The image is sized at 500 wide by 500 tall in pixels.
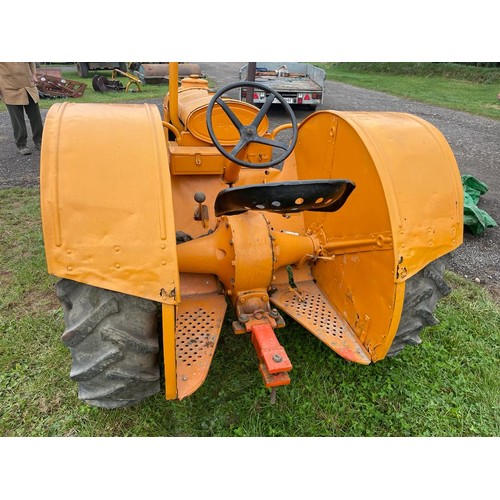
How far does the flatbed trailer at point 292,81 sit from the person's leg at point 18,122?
13.0ft

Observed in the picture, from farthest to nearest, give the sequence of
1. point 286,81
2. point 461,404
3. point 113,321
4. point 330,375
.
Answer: point 286,81
point 330,375
point 461,404
point 113,321

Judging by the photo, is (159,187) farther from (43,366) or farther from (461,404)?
(461,404)

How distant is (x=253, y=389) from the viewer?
2.57 meters

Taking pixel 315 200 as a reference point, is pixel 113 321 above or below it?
below

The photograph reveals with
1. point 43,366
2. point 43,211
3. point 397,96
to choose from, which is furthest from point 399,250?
point 397,96

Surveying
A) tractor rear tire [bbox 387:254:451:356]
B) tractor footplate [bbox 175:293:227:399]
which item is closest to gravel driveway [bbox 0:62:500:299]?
tractor rear tire [bbox 387:254:451:356]

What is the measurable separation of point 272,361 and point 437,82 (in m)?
17.7

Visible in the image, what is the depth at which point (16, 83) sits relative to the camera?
21.0 ft

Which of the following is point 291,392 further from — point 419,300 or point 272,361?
point 419,300

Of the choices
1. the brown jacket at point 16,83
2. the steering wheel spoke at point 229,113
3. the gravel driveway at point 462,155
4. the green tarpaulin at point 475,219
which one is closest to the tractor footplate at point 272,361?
the steering wheel spoke at point 229,113

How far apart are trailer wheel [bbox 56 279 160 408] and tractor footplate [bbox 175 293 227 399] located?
206 millimetres

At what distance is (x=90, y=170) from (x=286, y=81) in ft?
34.5

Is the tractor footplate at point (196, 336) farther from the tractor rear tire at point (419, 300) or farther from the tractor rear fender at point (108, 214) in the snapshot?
the tractor rear tire at point (419, 300)

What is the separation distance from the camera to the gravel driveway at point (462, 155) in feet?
13.7
